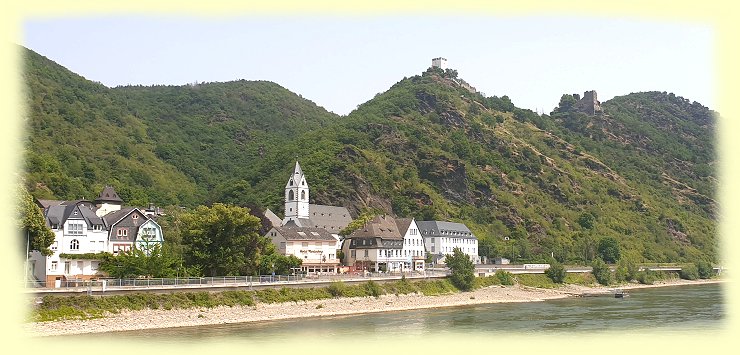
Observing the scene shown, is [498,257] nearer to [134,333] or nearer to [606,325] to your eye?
[606,325]

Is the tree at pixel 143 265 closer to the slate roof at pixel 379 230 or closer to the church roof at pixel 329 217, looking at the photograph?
the slate roof at pixel 379 230

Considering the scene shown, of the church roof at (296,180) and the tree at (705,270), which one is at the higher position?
the church roof at (296,180)

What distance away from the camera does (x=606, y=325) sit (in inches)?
1859

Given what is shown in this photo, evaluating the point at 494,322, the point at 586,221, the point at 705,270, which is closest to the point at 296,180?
the point at 494,322

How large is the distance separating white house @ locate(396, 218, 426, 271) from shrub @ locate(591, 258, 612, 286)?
2498cm

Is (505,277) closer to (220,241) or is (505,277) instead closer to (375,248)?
(375,248)

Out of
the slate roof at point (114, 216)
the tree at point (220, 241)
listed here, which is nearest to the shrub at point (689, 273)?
the tree at point (220, 241)

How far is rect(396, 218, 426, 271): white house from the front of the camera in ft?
275

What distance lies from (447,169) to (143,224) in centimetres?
7974

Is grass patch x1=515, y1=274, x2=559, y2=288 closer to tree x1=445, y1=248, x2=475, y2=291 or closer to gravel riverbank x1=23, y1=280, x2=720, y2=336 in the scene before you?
gravel riverbank x1=23, y1=280, x2=720, y2=336

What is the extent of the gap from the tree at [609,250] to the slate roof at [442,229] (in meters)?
22.6

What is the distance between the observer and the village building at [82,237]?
51438 mm

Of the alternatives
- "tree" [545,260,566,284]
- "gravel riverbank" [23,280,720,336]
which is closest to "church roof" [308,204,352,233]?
"tree" [545,260,566,284]

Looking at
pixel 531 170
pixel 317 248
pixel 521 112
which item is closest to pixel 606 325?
pixel 317 248
